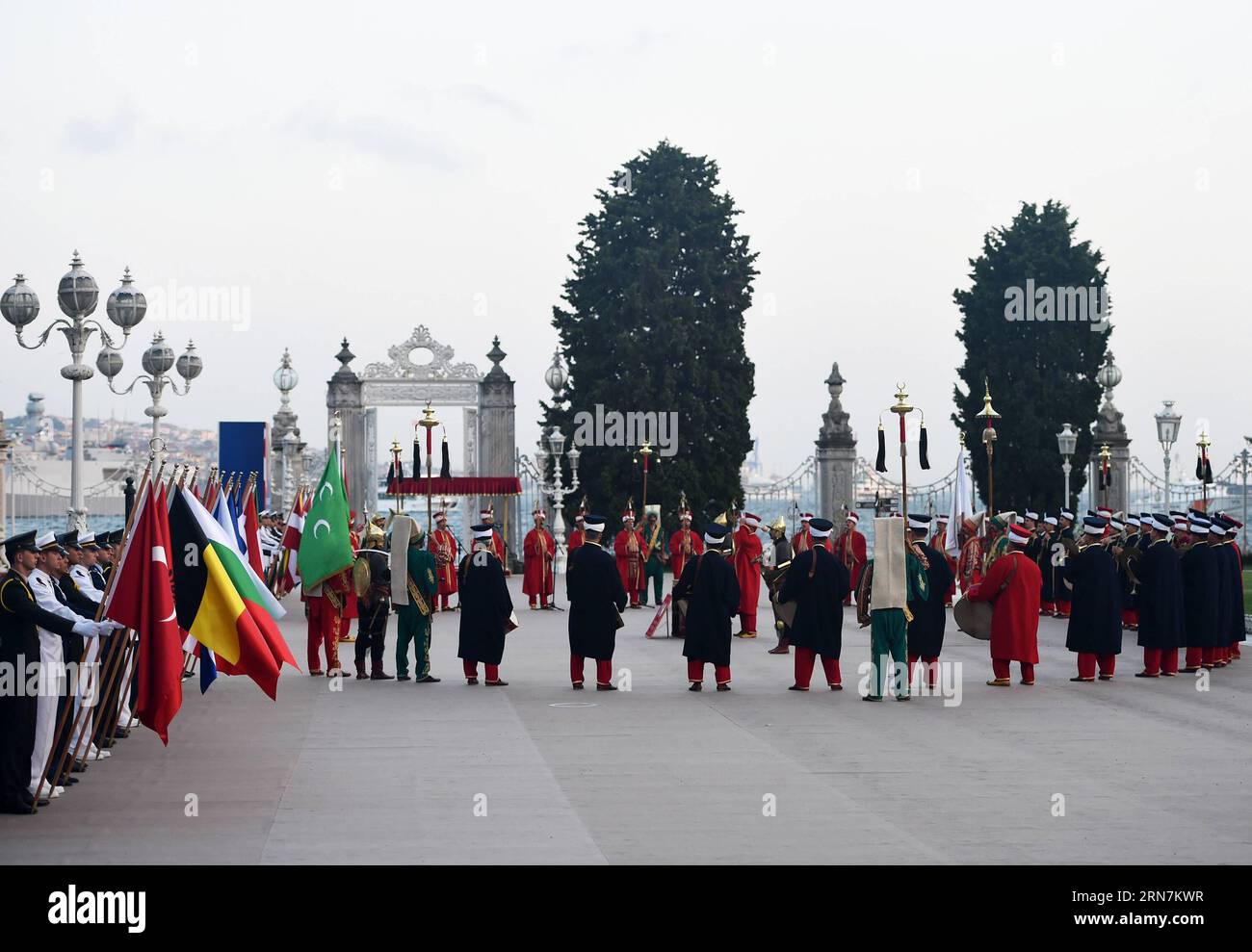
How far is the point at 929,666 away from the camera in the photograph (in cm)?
1658

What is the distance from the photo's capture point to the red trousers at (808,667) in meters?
16.5

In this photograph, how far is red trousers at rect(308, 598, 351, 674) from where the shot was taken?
1812 cm

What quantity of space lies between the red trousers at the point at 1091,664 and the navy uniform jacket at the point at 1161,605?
2.05ft

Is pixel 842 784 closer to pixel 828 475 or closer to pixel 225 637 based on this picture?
pixel 225 637

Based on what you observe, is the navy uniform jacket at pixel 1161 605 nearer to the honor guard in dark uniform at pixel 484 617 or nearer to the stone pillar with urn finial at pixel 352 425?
the honor guard in dark uniform at pixel 484 617

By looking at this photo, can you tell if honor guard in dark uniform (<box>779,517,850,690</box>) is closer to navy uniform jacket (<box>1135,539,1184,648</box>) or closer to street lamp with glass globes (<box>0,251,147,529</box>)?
navy uniform jacket (<box>1135,539,1184,648</box>)

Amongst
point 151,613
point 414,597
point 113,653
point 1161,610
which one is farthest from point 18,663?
point 1161,610

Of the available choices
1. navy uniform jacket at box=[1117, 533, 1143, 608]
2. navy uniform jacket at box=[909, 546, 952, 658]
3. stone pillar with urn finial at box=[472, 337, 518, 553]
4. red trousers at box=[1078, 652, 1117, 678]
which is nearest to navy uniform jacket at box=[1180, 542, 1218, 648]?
red trousers at box=[1078, 652, 1117, 678]

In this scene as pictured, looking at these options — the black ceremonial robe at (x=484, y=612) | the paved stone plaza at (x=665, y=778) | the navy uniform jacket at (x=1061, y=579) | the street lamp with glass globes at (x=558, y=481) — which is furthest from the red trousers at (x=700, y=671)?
the street lamp with glass globes at (x=558, y=481)

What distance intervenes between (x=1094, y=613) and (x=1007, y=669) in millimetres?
1174

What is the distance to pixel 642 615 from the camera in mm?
27859

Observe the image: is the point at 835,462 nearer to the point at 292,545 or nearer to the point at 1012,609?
the point at 292,545

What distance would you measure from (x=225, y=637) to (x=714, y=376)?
105ft
